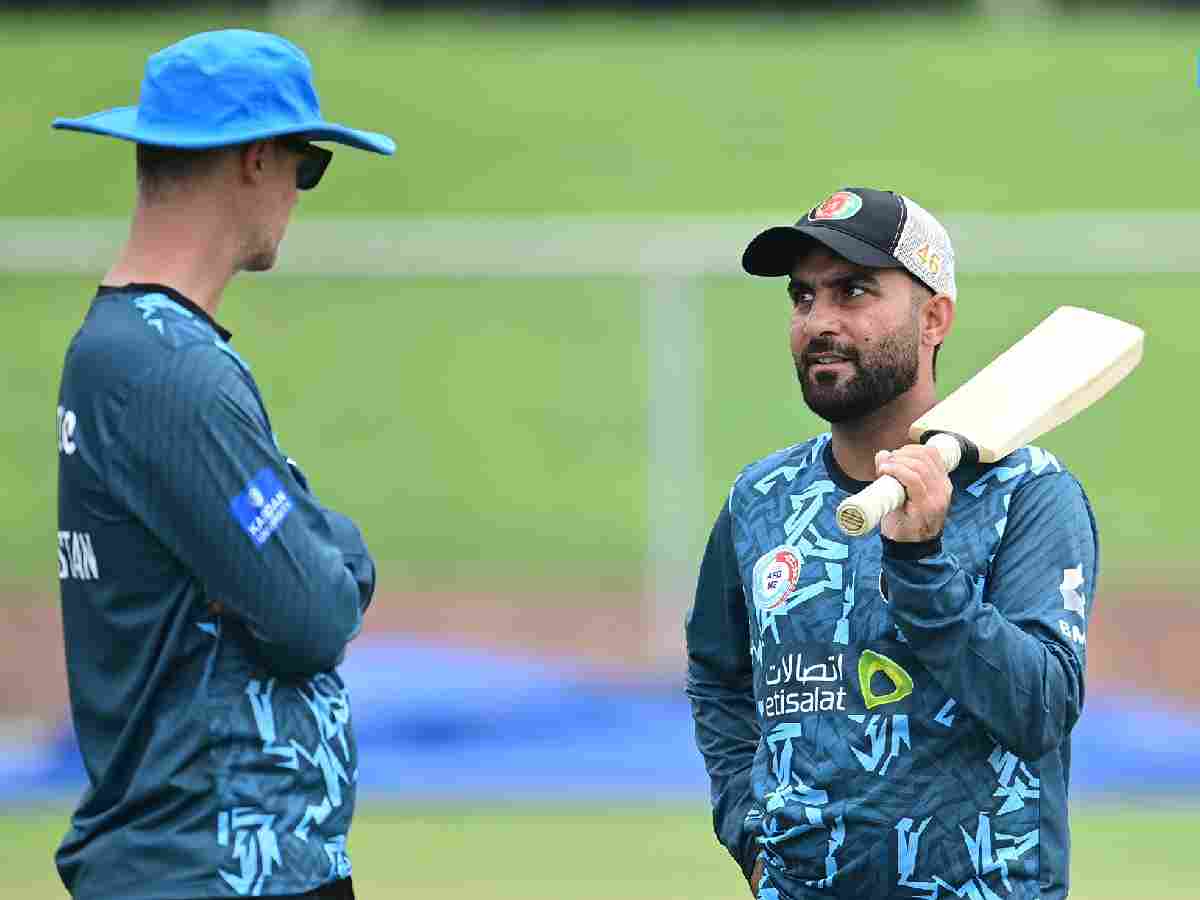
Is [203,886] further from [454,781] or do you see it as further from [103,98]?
[103,98]

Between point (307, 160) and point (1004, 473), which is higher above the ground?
point (307, 160)

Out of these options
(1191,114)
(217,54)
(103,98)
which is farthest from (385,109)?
(217,54)

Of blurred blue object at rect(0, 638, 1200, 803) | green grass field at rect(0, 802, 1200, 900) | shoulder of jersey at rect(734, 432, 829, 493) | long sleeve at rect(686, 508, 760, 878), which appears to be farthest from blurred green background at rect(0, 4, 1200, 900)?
shoulder of jersey at rect(734, 432, 829, 493)

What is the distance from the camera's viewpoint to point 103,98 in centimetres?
2106

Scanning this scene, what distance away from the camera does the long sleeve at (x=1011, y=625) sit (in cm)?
292

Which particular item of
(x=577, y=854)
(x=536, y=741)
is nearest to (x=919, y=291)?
(x=577, y=854)

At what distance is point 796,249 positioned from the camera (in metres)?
3.41

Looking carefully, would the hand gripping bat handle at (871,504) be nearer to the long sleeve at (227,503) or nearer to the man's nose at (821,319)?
the man's nose at (821,319)

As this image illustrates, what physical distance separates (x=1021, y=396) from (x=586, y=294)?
13.4 meters

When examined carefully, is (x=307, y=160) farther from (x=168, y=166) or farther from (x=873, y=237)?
(x=873, y=237)

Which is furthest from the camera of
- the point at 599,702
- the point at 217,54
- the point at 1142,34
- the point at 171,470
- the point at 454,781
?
the point at 1142,34

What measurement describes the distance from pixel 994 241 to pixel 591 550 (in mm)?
3652

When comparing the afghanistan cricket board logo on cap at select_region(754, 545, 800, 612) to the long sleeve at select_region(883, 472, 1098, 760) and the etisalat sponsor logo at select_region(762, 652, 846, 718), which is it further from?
the long sleeve at select_region(883, 472, 1098, 760)

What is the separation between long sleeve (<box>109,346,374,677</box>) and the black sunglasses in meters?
Result: 0.39
